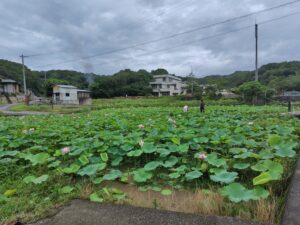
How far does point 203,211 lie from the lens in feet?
4.98

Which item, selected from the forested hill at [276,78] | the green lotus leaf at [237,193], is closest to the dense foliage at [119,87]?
the forested hill at [276,78]

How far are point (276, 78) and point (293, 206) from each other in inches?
2049

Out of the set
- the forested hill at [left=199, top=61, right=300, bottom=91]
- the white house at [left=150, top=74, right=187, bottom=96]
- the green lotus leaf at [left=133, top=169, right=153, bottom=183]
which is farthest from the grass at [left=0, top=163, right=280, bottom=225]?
the white house at [left=150, top=74, right=187, bottom=96]

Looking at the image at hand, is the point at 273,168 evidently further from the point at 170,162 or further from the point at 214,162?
the point at 170,162

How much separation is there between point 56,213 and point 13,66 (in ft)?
207

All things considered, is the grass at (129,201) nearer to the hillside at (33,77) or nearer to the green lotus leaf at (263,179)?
the green lotus leaf at (263,179)

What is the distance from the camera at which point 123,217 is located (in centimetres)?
138

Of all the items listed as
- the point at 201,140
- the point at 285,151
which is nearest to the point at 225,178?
the point at 285,151

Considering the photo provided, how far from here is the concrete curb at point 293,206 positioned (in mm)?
1237

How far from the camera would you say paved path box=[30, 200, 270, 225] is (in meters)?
1.29

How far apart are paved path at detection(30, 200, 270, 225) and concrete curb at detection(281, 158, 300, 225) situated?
197mm

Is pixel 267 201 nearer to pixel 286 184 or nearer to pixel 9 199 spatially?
pixel 286 184

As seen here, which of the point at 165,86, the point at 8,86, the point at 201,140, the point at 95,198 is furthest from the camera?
the point at 165,86

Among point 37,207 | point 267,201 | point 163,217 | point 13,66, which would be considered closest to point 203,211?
point 163,217
